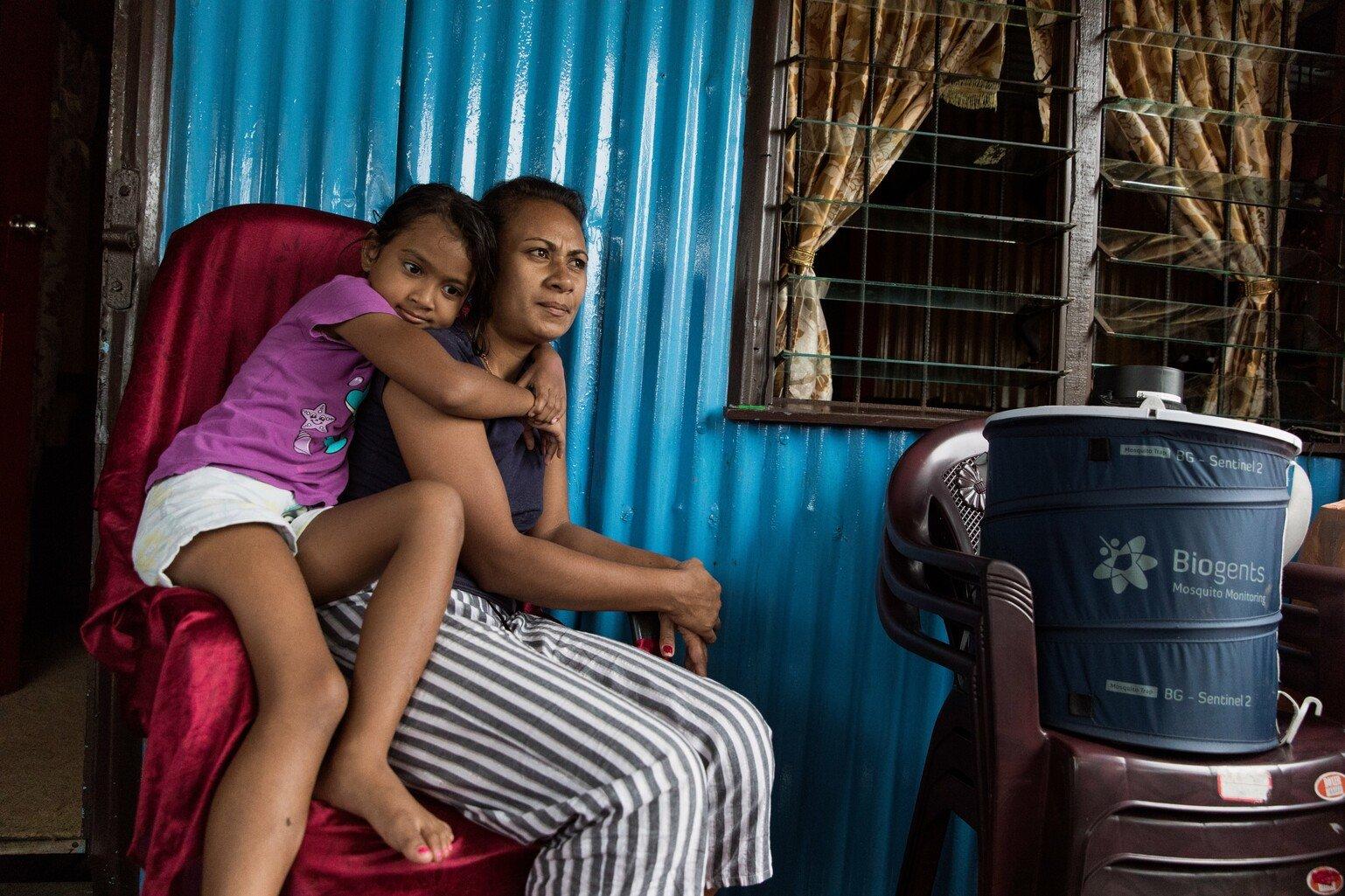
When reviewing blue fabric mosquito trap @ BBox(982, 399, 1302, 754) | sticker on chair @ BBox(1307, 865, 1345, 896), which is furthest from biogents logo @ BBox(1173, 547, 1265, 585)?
sticker on chair @ BBox(1307, 865, 1345, 896)

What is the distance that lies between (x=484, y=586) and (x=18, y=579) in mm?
2731

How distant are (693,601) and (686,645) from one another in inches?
3.8

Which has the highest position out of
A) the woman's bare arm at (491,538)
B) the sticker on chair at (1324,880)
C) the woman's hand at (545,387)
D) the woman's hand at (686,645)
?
the woman's hand at (545,387)

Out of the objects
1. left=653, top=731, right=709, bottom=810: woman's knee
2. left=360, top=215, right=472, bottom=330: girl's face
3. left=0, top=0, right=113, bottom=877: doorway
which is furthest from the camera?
left=0, top=0, right=113, bottom=877: doorway

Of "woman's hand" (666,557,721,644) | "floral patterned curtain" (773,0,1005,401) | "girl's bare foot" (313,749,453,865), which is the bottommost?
"girl's bare foot" (313,749,453,865)

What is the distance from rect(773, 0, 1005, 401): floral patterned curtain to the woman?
0.72 metres

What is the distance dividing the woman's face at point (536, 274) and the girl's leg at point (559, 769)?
65 centimetres

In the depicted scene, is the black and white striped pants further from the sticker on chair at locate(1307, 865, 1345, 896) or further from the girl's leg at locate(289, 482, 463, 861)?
the sticker on chair at locate(1307, 865, 1345, 896)

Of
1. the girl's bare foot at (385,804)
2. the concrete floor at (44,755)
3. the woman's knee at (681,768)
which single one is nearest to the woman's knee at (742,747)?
the woman's knee at (681,768)

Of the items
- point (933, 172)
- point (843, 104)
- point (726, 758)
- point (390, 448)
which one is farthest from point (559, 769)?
point (843, 104)

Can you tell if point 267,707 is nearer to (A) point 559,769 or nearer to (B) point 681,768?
(A) point 559,769

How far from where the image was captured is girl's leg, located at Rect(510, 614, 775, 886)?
136 cm

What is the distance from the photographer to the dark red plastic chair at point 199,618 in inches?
45.1

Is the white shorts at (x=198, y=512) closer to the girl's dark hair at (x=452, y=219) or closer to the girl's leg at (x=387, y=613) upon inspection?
the girl's leg at (x=387, y=613)
